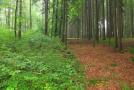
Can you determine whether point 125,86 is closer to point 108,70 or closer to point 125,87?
point 125,87

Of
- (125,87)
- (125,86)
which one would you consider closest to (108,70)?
(125,86)

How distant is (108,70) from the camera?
65.7 ft

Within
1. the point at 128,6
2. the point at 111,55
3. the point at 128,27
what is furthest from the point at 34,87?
the point at 128,27

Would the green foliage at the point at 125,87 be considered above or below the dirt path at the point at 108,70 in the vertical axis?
below

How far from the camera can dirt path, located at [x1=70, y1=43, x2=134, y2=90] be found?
15649 mm

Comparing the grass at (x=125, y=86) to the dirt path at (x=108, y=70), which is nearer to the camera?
the grass at (x=125, y=86)

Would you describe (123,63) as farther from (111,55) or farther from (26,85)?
(26,85)

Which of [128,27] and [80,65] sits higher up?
[128,27]

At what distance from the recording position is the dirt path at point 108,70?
15.6 m

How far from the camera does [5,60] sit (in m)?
17.4

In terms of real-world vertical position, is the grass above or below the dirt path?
below

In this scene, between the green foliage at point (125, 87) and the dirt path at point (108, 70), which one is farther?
the dirt path at point (108, 70)

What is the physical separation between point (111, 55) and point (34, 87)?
14784 mm

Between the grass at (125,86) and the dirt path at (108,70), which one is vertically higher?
the dirt path at (108,70)
